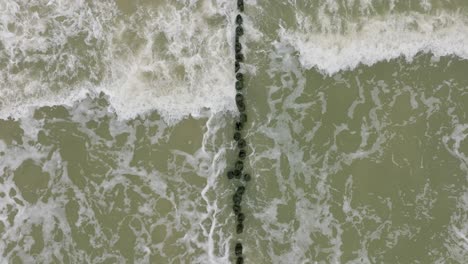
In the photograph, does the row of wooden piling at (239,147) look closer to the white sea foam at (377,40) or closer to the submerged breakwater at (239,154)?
the submerged breakwater at (239,154)

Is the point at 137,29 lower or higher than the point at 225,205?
higher

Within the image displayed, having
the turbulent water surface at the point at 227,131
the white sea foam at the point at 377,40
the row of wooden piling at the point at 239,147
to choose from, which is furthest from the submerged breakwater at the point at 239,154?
the white sea foam at the point at 377,40

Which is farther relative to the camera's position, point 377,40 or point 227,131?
point 377,40

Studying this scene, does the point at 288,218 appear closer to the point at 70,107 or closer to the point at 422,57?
the point at 422,57

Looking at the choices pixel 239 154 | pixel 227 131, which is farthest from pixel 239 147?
pixel 227 131

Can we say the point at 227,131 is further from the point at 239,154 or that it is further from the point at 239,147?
the point at 239,154

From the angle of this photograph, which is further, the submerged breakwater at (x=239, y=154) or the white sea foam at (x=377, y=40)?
the white sea foam at (x=377, y=40)

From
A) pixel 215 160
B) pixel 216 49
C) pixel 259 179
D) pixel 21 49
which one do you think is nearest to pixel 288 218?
pixel 259 179
